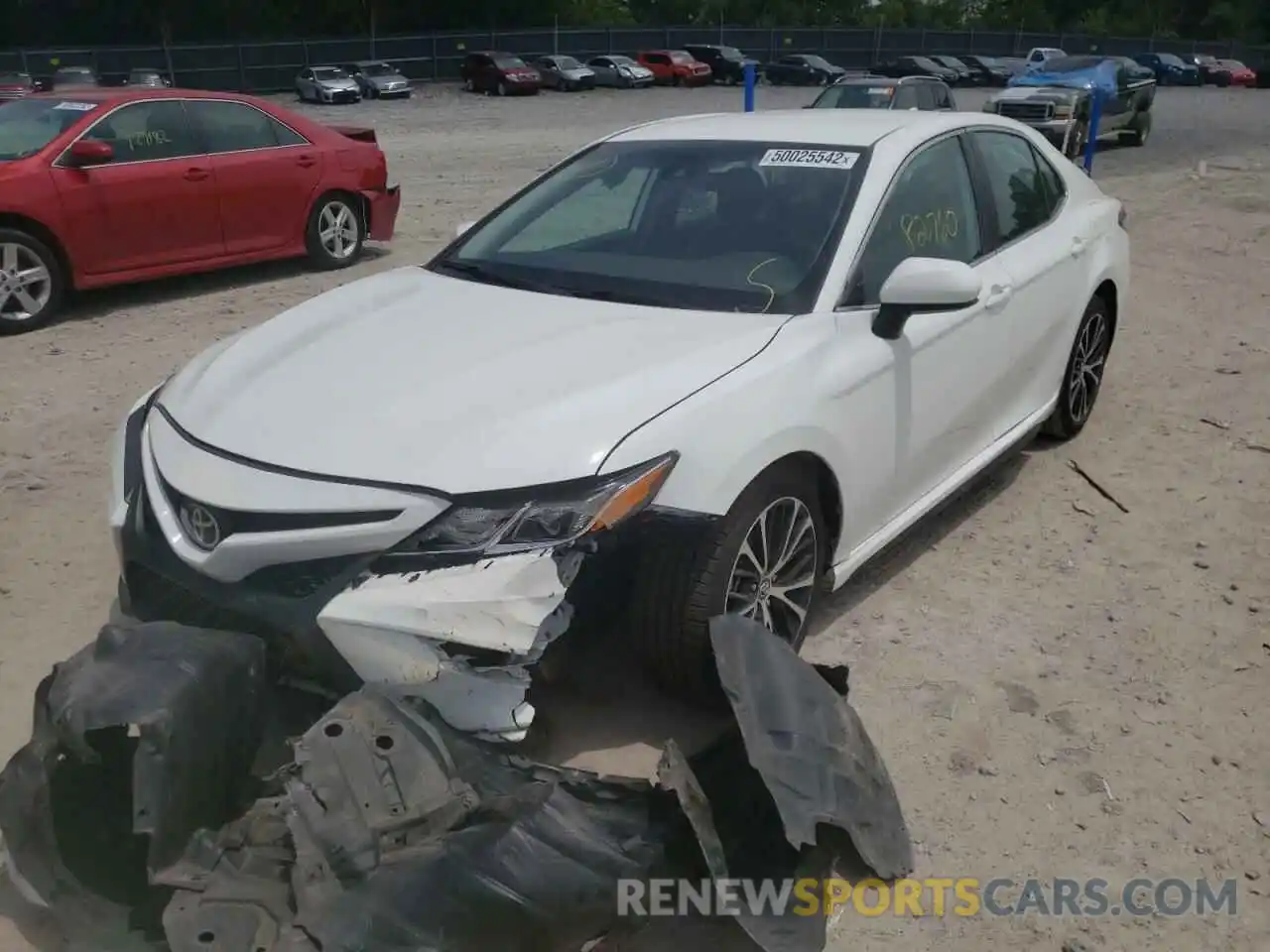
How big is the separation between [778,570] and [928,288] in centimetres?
94

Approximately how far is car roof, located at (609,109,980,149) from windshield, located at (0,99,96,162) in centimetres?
515

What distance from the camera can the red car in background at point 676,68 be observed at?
43.9m

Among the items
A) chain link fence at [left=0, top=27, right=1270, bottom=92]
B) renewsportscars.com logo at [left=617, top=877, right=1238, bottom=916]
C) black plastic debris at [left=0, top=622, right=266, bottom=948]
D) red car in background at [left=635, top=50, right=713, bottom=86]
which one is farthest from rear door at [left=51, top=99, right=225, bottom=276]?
red car in background at [left=635, top=50, right=713, bottom=86]

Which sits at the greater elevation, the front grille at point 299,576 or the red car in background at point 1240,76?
the front grille at point 299,576

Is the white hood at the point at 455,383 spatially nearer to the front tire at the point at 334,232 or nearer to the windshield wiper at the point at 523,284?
the windshield wiper at the point at 523,284

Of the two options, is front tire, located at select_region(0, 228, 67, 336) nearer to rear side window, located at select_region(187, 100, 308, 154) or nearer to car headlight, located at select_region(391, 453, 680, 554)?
rear side window, located at select_region(187, 100, 308, 154)

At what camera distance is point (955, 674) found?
3.72 m

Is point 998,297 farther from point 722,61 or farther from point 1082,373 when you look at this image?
point 722,61

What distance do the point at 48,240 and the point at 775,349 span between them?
6.30 meters

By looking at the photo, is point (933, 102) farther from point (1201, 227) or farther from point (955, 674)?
point (955, 674)

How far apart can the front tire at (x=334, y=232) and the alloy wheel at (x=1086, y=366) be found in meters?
6.24

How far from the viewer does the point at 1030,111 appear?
19156 millimetres

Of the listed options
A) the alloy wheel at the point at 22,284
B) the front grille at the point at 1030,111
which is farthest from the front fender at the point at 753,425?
the front grille at the point at 1030,111

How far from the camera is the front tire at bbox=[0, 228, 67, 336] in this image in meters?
7.55
